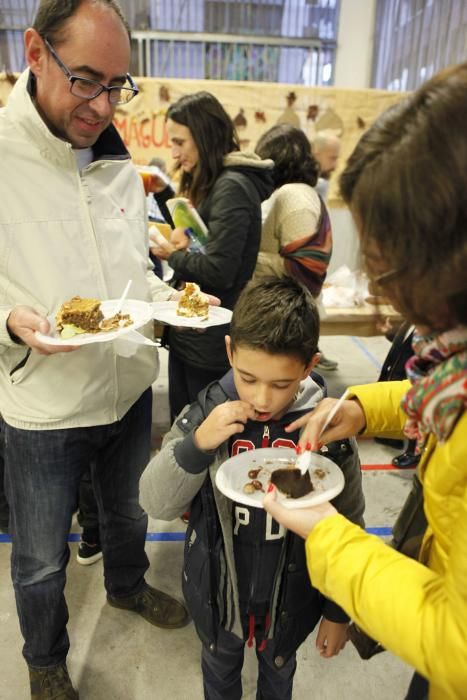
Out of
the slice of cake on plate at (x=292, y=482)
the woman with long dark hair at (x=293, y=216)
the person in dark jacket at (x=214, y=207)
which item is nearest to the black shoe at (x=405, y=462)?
the woman with long dark hair at (x=293, y=216)

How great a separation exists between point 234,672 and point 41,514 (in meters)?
0.77

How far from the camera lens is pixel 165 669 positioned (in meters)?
2.00

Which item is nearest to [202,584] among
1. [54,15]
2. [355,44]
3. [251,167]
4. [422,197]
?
[422,197]

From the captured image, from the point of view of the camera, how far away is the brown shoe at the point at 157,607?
7.01 ft

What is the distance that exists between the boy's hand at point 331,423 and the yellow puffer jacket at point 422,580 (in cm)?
30

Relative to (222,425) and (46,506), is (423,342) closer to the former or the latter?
(222,425)

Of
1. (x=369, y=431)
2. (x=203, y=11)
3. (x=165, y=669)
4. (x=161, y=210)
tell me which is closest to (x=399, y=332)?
(x=161, y=210)

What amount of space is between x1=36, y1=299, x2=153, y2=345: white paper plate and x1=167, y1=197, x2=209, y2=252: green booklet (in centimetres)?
91

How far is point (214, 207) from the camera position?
241 centimetres

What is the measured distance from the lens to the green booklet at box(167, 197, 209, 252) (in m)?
2.46

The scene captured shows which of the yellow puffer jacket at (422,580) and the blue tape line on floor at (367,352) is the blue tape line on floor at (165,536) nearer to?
the yellow puffer jacket at (422,580)

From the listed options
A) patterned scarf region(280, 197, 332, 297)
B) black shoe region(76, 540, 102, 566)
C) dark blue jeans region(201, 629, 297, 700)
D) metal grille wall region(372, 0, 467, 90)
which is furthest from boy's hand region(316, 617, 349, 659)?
metal grille wall region(372, 0, 467, 90)

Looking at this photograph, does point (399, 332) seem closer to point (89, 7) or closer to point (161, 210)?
point (161, 210)

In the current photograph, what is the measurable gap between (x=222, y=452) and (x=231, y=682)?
80 cm
